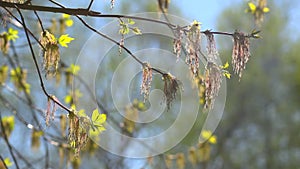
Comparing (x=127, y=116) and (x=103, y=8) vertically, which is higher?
(x=103, y=8)

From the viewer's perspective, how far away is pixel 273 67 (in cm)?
303

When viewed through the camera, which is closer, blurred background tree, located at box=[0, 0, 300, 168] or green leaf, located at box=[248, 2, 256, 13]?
green leaf, located at box=[248, 2, 256, 13]

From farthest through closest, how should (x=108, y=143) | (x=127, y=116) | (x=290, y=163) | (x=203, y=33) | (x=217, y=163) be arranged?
(x=290, y=163)
(x=217, y=163)
(x=108, y=143)
(x=127, y=116)
(x=203, y=33)

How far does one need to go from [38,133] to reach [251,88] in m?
1.94

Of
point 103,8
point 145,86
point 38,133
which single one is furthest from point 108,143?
point 145,86

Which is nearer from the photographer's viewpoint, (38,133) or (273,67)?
(38,133)

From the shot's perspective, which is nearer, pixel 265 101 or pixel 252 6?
pixel 252 6

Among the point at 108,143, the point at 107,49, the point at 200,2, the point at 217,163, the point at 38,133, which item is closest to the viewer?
the point at 38,133

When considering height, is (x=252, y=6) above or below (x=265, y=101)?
above

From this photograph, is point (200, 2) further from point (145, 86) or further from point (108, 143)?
point (145, 86)

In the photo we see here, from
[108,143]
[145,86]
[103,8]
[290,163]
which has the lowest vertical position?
[290,163]

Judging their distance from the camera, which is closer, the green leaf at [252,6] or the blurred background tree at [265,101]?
the green leaf at [252,6]

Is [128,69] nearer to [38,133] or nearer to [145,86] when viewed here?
[38,133]

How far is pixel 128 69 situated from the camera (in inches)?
66.5
